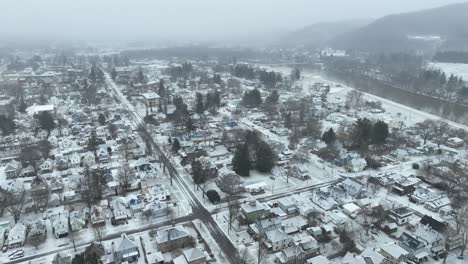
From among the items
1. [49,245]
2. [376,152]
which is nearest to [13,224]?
[49,245]

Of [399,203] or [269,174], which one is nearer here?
[399,203]

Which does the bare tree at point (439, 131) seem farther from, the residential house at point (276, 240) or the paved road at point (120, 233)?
the paved road at point (120, 233)

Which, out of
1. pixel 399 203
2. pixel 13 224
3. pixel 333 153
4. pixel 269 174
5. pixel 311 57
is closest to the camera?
pixel 13 224

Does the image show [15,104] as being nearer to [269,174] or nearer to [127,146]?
[127,146]

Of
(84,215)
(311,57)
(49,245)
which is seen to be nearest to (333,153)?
(84,215)

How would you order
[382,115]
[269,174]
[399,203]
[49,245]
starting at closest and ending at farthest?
[49,245], [399,203], [269,174], [382,115]

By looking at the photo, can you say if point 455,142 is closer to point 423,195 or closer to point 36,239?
point 423,195
